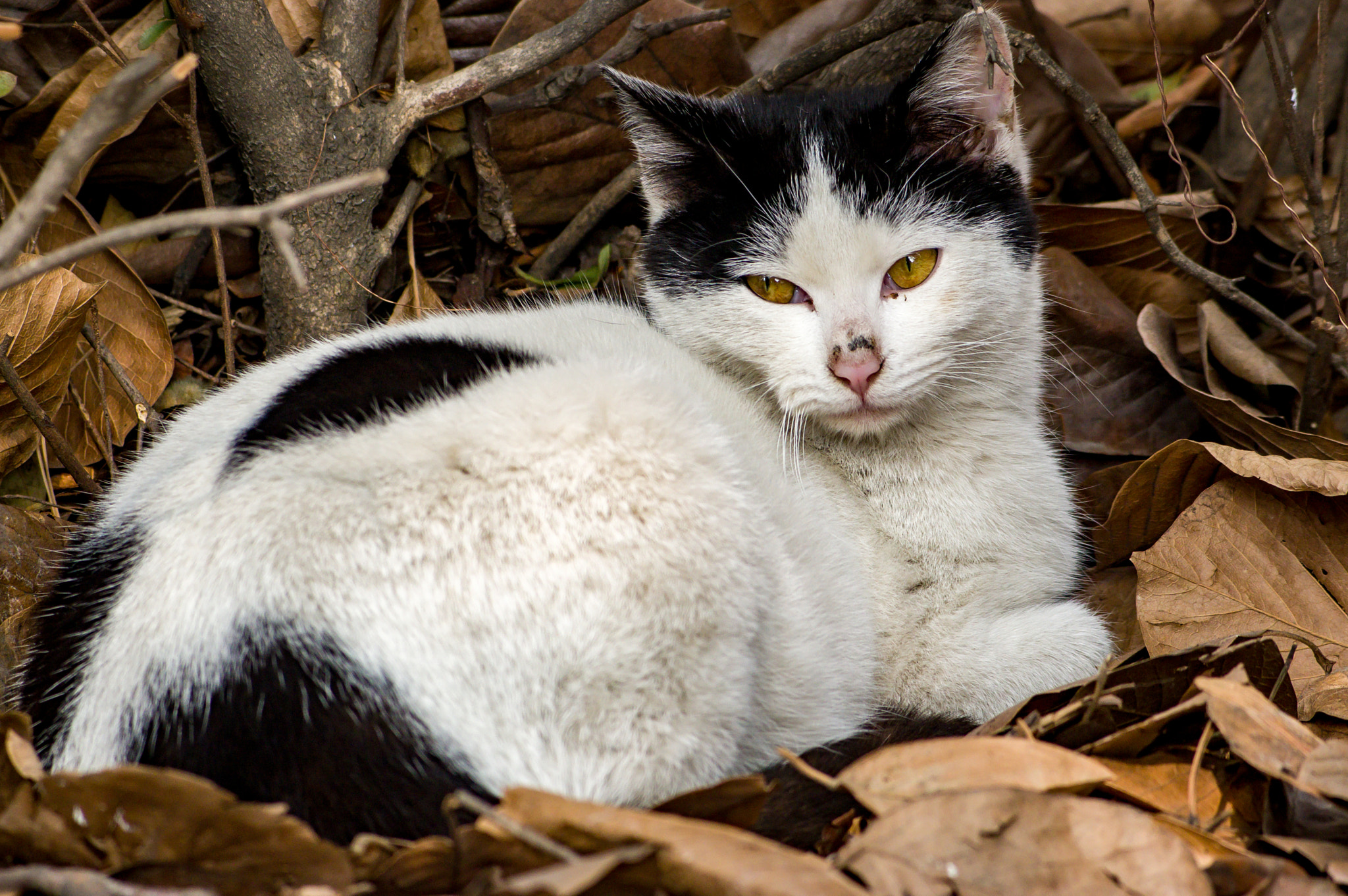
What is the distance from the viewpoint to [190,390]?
2.85 m

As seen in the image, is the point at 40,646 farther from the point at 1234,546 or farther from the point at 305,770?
the point at 1234,546

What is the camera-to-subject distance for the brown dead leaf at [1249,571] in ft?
7.14

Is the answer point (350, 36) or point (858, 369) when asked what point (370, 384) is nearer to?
point (858, 369)

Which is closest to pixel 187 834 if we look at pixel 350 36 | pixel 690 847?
pixel 690 847

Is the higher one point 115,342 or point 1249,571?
point 115,342

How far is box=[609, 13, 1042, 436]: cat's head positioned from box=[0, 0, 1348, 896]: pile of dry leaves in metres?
0.50

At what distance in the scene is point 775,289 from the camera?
2.30 meters

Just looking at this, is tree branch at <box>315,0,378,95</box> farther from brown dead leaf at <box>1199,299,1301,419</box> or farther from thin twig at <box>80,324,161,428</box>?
brown dead leaf at <box>1199,299,1301,419</box>

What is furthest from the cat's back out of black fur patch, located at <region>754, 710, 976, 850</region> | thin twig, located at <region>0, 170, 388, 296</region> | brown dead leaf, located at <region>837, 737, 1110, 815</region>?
thin twig, located at <region>0, 170, 388, 296</region>

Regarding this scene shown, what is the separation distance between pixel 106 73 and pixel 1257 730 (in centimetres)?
296

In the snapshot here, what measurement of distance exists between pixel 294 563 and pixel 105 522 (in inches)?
25.7

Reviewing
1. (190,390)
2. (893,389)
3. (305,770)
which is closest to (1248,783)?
(893,389)

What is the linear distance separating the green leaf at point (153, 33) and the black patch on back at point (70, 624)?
130cm

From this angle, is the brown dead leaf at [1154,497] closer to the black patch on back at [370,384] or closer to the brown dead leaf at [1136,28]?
the black patch on back at [370,384]
